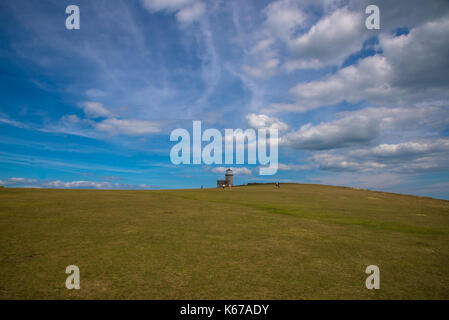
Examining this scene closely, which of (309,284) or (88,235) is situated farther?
(88,235)

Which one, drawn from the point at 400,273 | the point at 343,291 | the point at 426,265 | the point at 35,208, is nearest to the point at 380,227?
the point at 426,265

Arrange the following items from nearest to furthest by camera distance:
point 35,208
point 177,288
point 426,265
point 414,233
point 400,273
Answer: point 177,288 → point 400,273 → point 426,265 → point 414,233 → point 35,208

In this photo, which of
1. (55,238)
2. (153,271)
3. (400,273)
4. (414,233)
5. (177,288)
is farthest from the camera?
(414,233)

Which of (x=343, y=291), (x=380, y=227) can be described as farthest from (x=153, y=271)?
(x=380, y=227)

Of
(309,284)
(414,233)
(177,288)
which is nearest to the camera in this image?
(177,288)

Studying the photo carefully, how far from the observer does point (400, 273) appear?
815 cm

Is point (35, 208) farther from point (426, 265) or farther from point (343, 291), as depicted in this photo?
point (426, 265)

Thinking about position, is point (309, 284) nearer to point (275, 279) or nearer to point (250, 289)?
point (275, 279)

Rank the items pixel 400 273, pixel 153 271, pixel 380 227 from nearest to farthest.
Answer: pixel 153 271
pixel 400 273
pixel 380 227

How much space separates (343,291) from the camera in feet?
22.1

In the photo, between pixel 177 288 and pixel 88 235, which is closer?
pixel 177 288

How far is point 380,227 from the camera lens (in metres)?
16.2

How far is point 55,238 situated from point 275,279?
959cm

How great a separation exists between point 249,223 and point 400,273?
8609 millimetres
